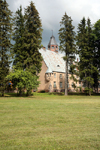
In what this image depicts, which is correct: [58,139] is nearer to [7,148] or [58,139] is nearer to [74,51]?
[7,148]

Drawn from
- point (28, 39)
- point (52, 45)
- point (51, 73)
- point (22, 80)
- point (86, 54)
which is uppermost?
point (52, 45)

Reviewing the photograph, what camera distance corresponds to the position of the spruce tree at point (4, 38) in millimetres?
27609

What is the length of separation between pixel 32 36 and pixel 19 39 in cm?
284

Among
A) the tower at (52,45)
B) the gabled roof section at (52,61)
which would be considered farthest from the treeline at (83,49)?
the tower at (52,45)

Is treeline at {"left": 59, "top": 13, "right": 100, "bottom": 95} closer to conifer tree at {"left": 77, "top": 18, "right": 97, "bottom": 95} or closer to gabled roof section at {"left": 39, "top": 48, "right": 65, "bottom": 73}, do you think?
conifer tree at {"left": 77, "top": 18, "right": 97, "bottom": 95}

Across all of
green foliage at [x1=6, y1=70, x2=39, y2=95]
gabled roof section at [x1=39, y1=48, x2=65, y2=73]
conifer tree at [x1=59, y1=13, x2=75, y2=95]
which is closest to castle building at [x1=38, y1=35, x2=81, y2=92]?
gabled roof section at [x1=39, y1=48, x2=65, y2=73]

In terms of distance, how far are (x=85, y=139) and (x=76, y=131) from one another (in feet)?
2.80

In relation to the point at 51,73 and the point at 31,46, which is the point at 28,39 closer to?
the point at 31,46

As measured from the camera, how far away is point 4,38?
92.8 feet

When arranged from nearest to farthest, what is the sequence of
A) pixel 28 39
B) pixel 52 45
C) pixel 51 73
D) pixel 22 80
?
pixel 22 80, pixel 28 39, pixel 51 73, pixel 52 45

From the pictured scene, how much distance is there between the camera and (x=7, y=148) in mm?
4316

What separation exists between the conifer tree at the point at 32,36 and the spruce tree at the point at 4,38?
3.77m

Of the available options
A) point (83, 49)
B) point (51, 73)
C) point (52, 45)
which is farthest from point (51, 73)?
point (52, 45)

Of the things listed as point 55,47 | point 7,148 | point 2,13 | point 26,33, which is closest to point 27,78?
point 26,33
